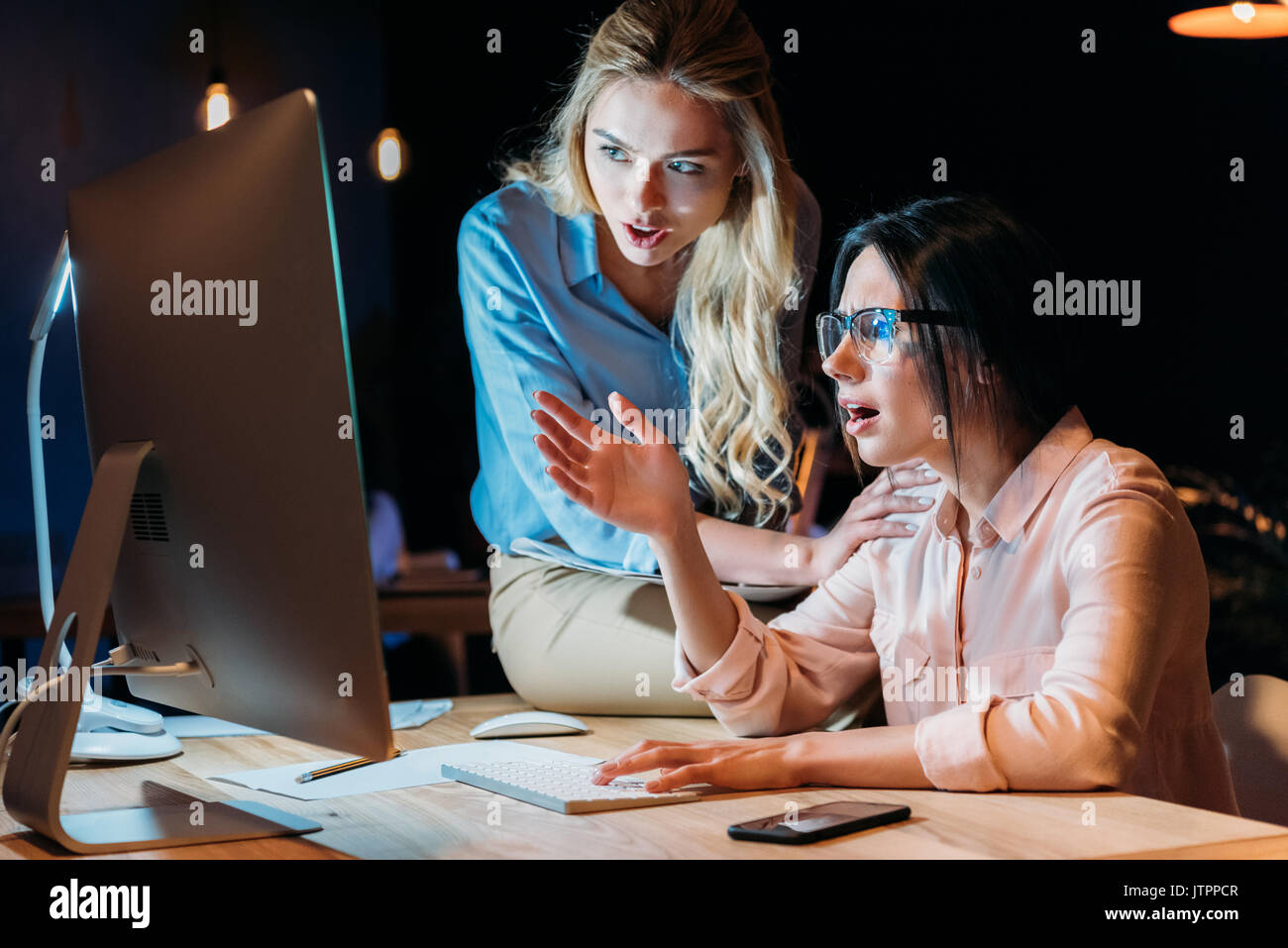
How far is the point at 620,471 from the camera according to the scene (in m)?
1.40

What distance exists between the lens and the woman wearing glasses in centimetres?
116

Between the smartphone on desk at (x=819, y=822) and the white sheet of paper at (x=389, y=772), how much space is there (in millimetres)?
351

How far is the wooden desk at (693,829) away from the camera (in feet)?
3.04

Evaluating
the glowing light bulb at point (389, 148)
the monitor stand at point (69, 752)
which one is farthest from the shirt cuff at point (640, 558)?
the glowing light bulb at point (389, 148)

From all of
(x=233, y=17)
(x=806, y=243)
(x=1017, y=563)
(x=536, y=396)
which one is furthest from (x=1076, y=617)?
(x=233, y=17)

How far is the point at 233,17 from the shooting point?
4.45 metres

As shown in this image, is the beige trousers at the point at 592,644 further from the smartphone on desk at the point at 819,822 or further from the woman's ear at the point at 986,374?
the smartphone on desk at the point at 819,822

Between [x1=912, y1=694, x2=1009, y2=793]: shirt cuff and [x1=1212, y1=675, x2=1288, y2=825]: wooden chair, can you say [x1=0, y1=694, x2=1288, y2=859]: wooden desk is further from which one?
[x1=1212, y1=675, x2=1288, y2=825]: wooden chair

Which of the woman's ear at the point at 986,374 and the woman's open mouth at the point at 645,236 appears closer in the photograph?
the woman's ear at the point at 986,374

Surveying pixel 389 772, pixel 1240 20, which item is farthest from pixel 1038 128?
pixel 389 772

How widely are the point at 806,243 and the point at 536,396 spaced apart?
103 centimetres
